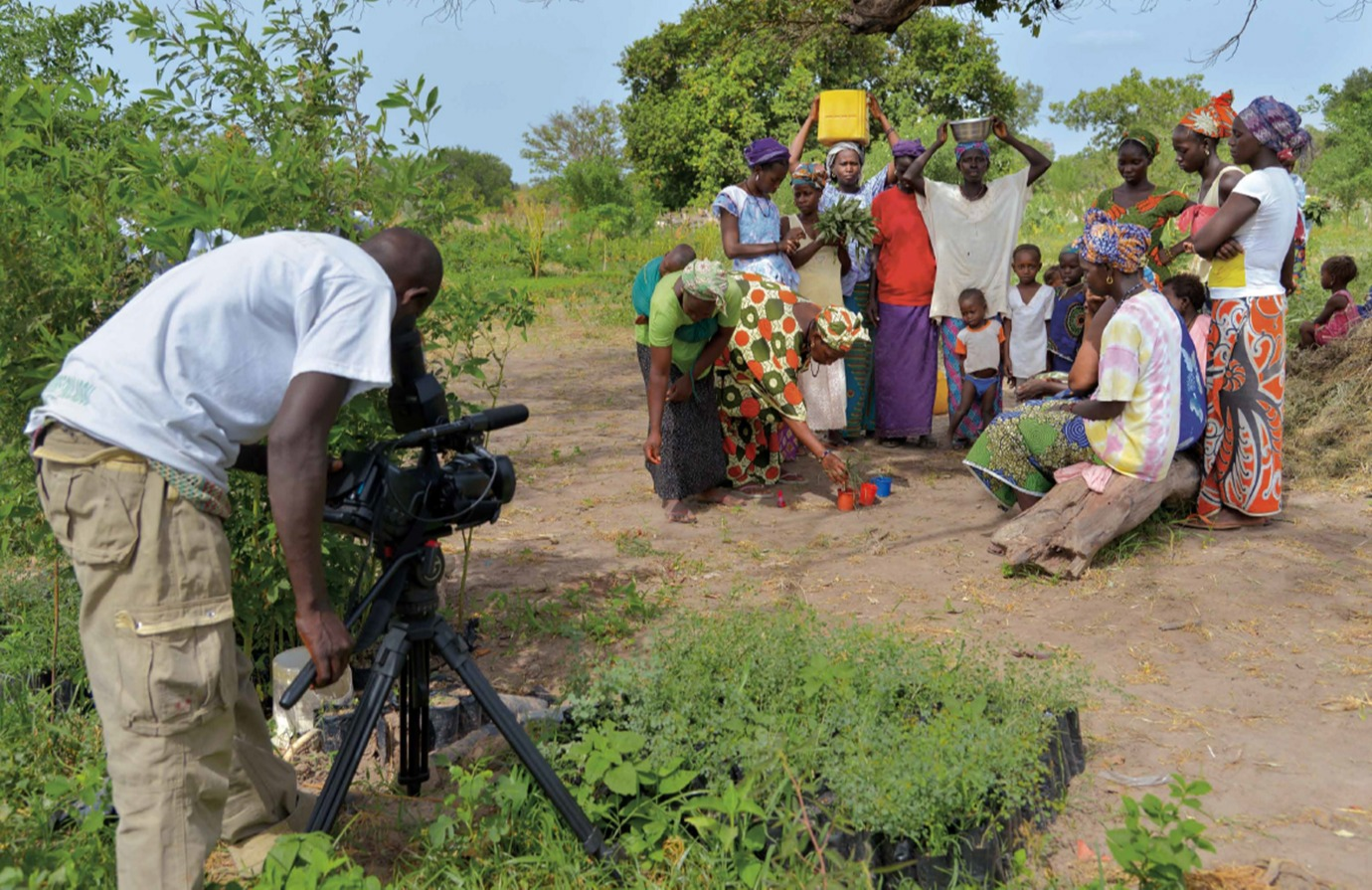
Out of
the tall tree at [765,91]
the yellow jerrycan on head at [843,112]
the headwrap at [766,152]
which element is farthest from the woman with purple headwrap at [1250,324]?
the tall tree at [765,91]

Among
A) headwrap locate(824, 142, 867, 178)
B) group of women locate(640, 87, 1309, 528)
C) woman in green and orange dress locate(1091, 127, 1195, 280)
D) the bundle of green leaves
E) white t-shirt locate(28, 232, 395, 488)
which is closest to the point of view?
white t-shirt locate(28, 232, 395, 488)

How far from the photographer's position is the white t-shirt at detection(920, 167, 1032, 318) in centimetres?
722

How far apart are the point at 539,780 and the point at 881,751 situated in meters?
0.87

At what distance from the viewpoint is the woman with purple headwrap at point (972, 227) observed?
721 centimetres

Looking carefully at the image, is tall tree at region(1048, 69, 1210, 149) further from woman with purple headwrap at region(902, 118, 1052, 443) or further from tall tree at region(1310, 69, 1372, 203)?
woman with purple headwrap at region(902, 118, 1052, 443)

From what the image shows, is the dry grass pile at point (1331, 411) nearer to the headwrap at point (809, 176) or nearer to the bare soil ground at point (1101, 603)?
the bare soil ground at point (1101, 603)

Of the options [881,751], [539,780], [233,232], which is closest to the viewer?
[539,780]

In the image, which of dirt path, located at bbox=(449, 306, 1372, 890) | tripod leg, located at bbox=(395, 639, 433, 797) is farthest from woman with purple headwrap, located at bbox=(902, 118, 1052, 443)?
tripod leg, located at bbox=(395, 639, 433, 797)

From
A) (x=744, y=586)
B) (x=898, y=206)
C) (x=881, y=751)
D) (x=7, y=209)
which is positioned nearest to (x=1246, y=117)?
(x=898, y=206)

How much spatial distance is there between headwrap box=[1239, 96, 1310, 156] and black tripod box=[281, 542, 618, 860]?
460cm

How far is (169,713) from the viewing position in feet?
7.39

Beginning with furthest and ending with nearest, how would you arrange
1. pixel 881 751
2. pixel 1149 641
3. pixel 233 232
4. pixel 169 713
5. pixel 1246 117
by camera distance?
1. pixel 1246 117
2. pixel 1149 641
3. pixel 233 232
4. pixel 881 751
5. pixel 169 713

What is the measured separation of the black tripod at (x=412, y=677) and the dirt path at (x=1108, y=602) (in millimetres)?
1228

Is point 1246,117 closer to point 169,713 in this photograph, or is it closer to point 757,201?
point 757,201
